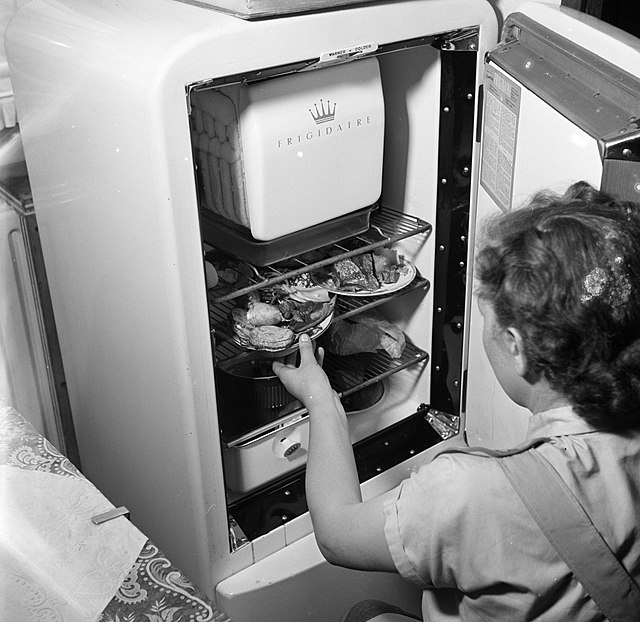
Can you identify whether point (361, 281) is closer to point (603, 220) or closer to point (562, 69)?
point (562, 69)

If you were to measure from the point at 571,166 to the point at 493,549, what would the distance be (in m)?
0.54

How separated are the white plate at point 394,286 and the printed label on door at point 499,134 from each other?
0.92 feet

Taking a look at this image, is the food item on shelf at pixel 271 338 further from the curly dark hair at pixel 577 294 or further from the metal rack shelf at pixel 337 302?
the curly dark hair at pixel 577 294

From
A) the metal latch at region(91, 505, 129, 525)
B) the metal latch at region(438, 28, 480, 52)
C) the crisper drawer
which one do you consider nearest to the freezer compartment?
the metal latch at region(438, 28, 480, 52)

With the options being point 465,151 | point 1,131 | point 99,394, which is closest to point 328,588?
point 99,394

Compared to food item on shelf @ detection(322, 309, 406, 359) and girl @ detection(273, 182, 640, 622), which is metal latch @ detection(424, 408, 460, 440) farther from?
girl @ detection(273, 182, 640, 622)

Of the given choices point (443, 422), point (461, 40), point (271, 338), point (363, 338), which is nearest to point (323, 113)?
point (461, 40)

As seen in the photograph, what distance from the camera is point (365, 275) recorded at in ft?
5.66

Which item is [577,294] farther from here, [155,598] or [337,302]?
[337,302]

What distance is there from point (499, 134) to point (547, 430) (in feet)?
1.94

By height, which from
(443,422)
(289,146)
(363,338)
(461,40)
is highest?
(461,40)

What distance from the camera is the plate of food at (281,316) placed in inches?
60.4

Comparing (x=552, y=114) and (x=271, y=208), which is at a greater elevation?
(x=552, y=114)

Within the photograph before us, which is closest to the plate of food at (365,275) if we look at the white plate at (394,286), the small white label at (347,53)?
the white plate at (394,286)
